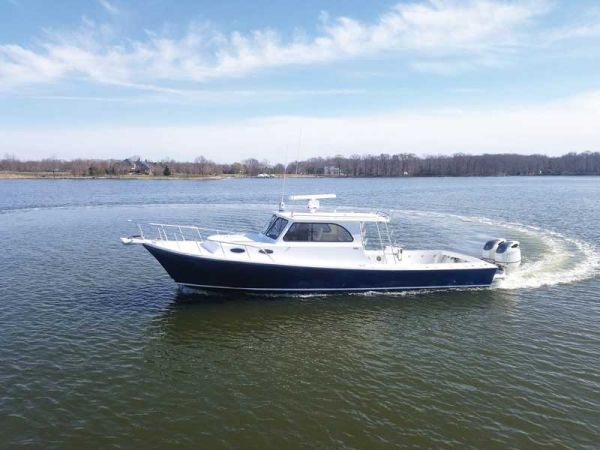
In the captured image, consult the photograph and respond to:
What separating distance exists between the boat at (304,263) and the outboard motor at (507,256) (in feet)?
5.87

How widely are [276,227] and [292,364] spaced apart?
7.13m

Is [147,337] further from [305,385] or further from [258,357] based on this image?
[305,385]

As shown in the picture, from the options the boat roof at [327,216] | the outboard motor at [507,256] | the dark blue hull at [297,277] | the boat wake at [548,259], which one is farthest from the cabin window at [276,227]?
the outboard motor at [507,256]

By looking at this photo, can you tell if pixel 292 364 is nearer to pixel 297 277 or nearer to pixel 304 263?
pixel 297 277

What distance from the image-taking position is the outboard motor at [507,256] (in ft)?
63.6

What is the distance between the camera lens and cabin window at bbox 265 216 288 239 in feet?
56.0

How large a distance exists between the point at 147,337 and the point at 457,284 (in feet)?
38.8

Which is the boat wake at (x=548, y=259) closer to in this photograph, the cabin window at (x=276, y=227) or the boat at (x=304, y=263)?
the boat at (x=304, y=263)

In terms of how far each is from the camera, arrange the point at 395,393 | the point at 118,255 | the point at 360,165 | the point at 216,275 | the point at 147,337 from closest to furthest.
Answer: the point at 395,393 → the point at 147,337 → the point at 216,275 → the point at 118,255 → the point at 360,165

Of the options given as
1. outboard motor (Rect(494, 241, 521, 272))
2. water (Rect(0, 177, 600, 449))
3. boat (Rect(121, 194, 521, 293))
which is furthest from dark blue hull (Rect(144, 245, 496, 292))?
outboard motor (Rect(494, 241, 521, 272))

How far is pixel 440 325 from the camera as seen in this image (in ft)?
46.0

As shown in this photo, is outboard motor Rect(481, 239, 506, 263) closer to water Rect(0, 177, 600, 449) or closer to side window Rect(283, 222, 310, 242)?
water Rect(0, 177, 600, 449)

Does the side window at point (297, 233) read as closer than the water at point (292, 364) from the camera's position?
No

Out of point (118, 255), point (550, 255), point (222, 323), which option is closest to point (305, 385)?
point (222, 323)
